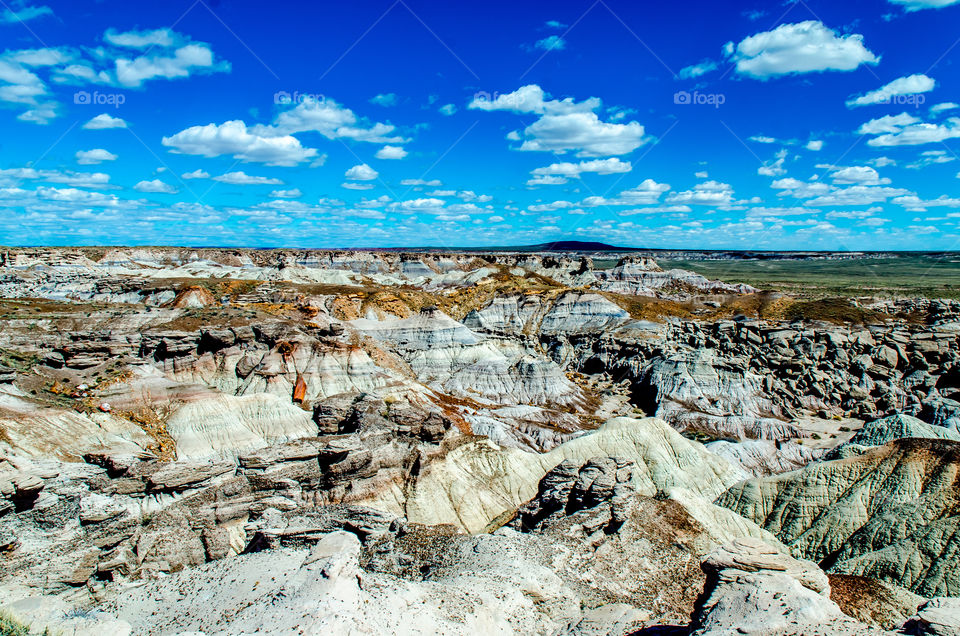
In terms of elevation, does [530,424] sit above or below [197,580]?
below

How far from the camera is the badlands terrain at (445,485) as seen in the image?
18578 millimetres

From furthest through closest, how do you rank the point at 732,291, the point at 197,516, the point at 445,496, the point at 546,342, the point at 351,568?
1. the point at 732,291
2. the point at 546,342
3. the point at 445,496
4. the point at 197,516
5. the point at 351,568

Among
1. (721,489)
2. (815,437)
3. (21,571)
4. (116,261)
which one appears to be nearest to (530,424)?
(721,489)

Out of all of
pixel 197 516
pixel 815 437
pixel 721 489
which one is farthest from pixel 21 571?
pixel 815 437

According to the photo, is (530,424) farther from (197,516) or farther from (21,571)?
(21,571)

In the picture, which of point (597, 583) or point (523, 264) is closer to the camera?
point (597, 583)

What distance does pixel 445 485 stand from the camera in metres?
32.2

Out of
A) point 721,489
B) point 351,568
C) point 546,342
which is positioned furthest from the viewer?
point 546,342

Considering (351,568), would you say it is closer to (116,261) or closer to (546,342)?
(546,342)

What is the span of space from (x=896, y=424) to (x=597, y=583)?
39.0 meters

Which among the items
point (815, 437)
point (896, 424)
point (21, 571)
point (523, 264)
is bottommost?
point (815, 437)

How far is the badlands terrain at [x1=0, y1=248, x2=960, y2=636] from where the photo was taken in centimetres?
1858

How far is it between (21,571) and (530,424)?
3970 cm

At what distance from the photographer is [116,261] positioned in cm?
15312
